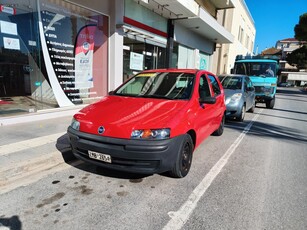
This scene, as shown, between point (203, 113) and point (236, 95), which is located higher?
point (236, 95)

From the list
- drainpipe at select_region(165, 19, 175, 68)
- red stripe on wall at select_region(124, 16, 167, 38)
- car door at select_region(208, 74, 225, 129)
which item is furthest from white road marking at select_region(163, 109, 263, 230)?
drainpipe at select_region(165, 19, 175, 68)

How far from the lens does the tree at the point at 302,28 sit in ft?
120

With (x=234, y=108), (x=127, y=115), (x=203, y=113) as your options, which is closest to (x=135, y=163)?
(x=127, y=115)

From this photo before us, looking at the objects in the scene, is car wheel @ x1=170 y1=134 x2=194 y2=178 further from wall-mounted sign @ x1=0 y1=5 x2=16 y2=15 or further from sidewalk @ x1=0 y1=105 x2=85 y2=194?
wall-mounted sign @ x1=0 y1=5 x2=16 y2=15

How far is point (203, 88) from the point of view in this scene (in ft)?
14.8

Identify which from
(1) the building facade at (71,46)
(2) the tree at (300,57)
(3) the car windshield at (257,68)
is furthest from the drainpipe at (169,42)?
(2) the tree at (300,57)

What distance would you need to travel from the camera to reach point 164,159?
298cm

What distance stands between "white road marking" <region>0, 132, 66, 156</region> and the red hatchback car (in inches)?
51.9

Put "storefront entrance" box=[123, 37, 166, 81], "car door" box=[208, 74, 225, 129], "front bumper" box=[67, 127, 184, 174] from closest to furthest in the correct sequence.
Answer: "front bumper" box=[67, 127, 184, 174] < "car door" box=[208, 74, 225, 129] < "storefront entrance" box=[123, 37, 166, 81]

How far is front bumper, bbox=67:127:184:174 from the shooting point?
2.88 metres

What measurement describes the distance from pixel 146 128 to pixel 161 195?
0.93 m

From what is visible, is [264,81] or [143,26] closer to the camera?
[143,26]

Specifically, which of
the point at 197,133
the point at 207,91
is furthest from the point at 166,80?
the point at 197,133

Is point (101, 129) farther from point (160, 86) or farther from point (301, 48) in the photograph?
point (301, 48)
